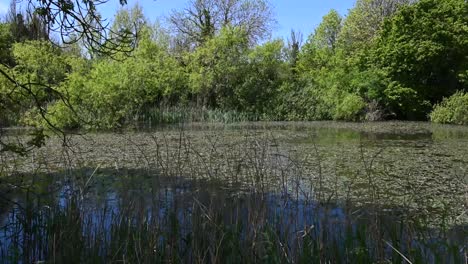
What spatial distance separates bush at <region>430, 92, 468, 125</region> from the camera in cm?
1733

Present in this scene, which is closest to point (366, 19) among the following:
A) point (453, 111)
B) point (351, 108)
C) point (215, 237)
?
point (351, 108)

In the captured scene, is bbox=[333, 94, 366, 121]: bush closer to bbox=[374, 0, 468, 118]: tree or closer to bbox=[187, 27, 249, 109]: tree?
bbox=[374, 0, 468, 118]: tree

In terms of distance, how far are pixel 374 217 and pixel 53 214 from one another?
7.58ft

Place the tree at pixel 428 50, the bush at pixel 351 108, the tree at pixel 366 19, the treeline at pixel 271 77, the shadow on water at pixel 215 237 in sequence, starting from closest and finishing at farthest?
1. the shadow on water at pixel 215 237
2. the treeline at pixel 271 77
3. the tree at pixel 428 50
4. the bush at pixel 351 108
5. the tree at pixel 366 19

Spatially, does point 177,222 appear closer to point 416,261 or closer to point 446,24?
point 416,261

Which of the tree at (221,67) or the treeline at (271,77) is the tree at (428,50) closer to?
the treeline at (271,77)

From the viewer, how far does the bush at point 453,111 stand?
1733 centimetres

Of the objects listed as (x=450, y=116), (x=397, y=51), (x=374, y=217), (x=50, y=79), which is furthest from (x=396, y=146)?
(x=50, y=79)

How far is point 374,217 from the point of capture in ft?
10.3

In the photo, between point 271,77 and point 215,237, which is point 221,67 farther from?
point 215,237

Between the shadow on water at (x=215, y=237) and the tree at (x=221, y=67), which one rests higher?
the tree at (x=221, y=67)

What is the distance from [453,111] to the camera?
1789cm

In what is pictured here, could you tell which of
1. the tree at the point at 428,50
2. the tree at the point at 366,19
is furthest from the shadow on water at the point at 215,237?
the tree at the point at 366,19

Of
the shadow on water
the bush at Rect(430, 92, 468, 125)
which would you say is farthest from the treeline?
the shadow on water
